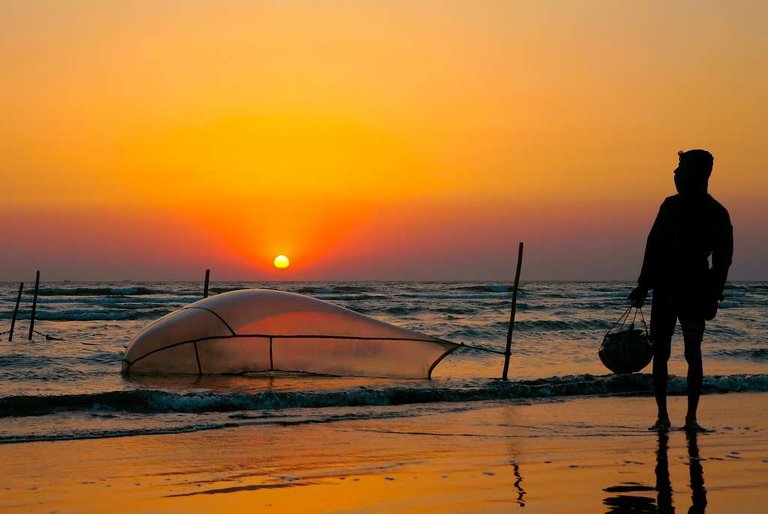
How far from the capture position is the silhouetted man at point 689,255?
7.07 m

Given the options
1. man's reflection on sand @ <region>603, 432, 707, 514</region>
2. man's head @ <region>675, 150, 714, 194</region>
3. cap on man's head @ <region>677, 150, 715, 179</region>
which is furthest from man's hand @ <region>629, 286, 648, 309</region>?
man's reflection on sand @ <region>603, 432, 707, 514</region>

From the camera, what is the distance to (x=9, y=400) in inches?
401

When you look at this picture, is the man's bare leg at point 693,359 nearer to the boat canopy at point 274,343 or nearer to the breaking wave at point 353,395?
the breaking wave at point 353,395

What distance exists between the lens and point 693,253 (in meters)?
7.08

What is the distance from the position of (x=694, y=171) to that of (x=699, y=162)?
0.07m

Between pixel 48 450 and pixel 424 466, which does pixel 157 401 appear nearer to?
pixel 48 450

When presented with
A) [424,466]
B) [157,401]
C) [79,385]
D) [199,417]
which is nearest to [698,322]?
[424,466]

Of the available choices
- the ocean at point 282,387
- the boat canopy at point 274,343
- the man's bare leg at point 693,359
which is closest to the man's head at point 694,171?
the man's bare leg at point 693,359

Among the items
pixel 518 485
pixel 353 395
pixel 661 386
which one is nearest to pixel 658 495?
pixel 518 485

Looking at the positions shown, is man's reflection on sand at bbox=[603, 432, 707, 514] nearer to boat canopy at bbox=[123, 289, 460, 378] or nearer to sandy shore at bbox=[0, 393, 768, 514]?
sandy shore at bbox=[0, 393, 768, 514]

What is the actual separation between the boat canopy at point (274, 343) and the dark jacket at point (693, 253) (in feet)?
22.0

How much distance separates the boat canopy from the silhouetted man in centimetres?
661

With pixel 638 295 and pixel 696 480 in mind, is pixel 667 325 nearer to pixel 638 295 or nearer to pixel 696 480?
pixel 638 295

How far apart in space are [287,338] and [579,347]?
24.9 feet
